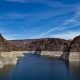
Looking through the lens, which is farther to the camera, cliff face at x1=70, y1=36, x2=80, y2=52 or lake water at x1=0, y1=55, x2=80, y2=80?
cliff face at x1=70, y1=36, x2=80, y2=52

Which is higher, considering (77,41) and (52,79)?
(77,41)

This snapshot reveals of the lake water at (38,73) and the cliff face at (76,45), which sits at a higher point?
the cliff face at (76,45)

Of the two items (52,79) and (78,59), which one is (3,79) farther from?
(78,59)

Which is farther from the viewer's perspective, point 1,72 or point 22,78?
point 1,72

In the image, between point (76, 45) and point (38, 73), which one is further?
point (76, 45)

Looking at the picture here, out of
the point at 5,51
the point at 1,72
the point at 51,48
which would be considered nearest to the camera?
the point at 1,72

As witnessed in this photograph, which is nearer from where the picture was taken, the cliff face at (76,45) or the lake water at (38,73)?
the lake water at (38,73)

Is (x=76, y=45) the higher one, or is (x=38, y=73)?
(x=76, y=45)

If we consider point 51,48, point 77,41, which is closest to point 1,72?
point 77,41

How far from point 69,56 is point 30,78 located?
54372 mm

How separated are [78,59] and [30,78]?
50233mm

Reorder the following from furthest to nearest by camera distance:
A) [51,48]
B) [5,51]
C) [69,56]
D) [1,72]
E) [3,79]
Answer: [51,48]
[69,56]
[5,51]
[1,72]
[3,79]

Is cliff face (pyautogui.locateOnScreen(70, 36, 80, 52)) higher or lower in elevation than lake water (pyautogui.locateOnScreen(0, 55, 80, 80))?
higher

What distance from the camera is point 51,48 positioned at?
184500mm
